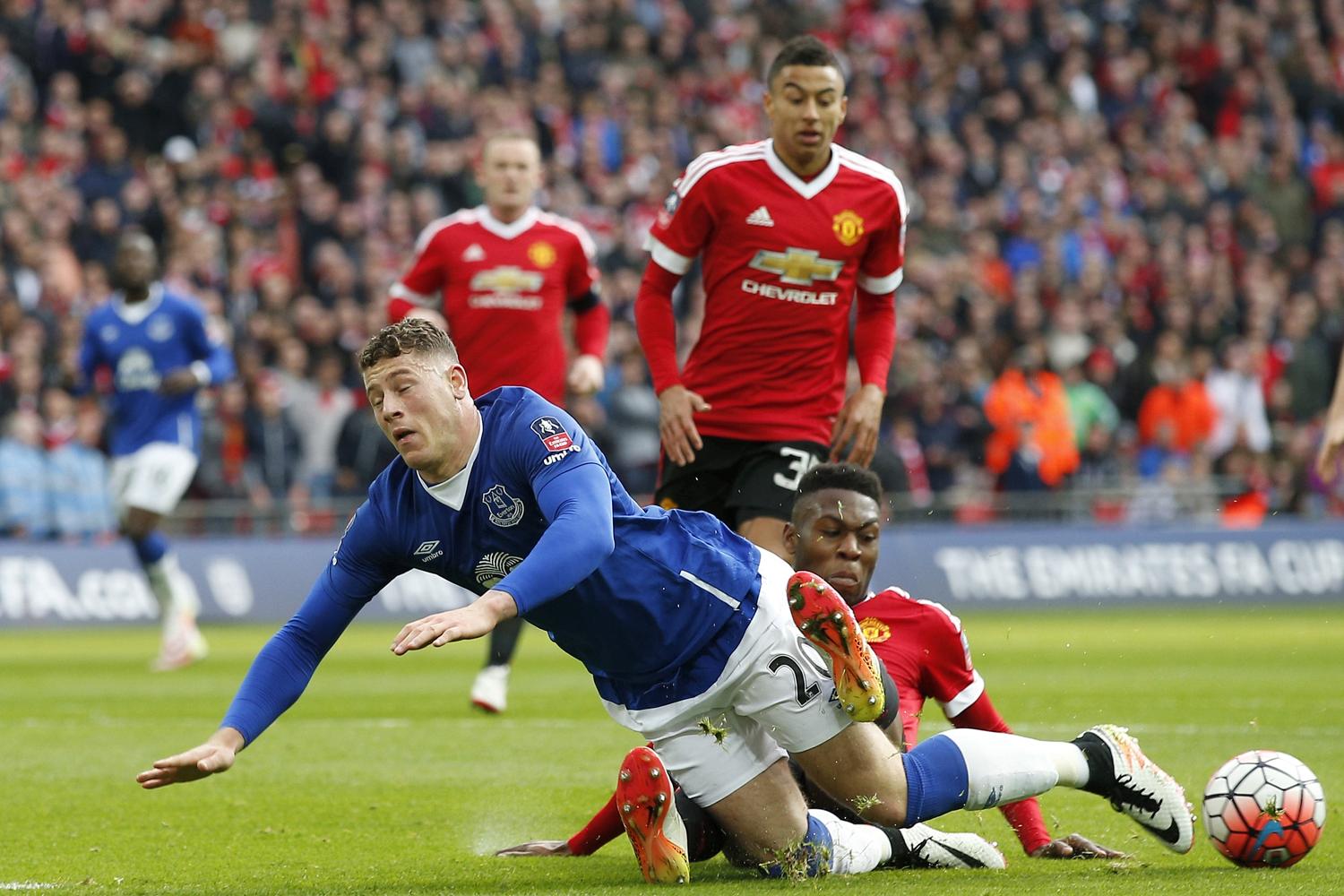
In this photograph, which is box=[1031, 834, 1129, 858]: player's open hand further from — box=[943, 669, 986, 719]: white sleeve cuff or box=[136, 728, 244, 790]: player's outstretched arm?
box=[136, 728, 244, 790]: player's outstretched arm

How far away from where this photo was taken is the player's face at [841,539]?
19.0ft

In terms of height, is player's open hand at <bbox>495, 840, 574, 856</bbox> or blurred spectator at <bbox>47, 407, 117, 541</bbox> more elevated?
player's open hand at <bbox>495, 840, 574, 856</bbox>

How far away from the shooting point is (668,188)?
20500 mm

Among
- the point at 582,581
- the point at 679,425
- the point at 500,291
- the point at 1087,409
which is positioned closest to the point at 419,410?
the point at 582,581

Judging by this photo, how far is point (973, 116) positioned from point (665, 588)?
18873mm

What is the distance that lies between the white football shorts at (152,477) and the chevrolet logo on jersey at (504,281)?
3732 mm

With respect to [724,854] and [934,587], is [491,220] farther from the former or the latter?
[934,587]

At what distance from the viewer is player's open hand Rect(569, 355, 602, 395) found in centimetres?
913

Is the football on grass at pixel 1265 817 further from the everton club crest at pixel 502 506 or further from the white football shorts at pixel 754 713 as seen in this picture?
the everton club crest at pixel 502 506

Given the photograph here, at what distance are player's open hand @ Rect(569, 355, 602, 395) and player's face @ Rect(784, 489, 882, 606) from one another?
10.9ft

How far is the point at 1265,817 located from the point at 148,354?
9273 millimetres

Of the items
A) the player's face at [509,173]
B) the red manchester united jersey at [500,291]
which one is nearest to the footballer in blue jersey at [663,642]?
the red manchester united jersey at [500,291]

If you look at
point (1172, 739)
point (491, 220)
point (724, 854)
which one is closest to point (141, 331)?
point (491, 220)

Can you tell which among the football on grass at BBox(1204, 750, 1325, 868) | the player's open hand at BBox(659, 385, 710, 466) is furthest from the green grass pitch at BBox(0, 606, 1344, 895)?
the player's open hand at BBox(659, 385, 710, 466)
